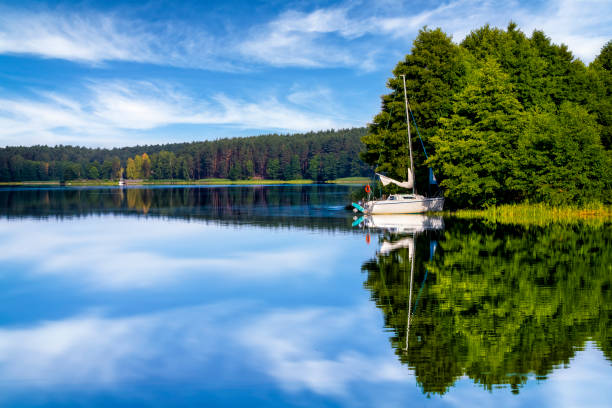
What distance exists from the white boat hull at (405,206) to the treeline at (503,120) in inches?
71.7

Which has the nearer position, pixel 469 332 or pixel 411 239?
pixel 469 332

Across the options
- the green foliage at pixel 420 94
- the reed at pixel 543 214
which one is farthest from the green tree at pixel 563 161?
the green foliage at pixel 420 94

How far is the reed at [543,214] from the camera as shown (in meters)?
36.4

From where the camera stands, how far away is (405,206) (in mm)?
45812

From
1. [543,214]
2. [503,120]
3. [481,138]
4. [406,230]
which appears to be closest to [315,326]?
[406,230]

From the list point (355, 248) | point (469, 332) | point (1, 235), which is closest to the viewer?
point (469, 332)

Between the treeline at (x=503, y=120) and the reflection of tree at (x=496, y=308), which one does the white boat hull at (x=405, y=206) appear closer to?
the treeline at (x=503, y=120)

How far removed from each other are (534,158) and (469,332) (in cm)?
3322

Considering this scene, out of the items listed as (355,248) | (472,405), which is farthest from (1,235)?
(472,405)

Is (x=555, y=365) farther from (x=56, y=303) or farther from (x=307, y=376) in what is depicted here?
(x=56, y=303)

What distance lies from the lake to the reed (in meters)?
11.0

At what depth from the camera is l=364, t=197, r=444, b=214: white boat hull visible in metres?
45.4

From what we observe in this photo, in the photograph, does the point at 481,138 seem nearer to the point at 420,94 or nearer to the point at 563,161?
the point at 563,161

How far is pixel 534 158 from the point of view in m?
40.2
